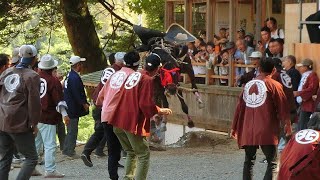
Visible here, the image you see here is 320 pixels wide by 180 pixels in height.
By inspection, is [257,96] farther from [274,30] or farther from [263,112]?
[274,30]

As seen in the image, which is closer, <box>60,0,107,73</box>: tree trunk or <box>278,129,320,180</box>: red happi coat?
<box>278,129,320,180</box>: red happi coat

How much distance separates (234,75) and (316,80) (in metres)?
4.27

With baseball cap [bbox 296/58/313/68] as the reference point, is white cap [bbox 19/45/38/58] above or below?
above

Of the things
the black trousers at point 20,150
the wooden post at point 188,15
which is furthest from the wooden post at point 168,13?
the black trousers at point 20,150

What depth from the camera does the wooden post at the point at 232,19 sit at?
59.9 feet

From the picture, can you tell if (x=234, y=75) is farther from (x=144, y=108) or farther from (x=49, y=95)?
(x=144, y=108)

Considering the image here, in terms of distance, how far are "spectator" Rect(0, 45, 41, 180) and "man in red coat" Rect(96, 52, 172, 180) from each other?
3.00 ft

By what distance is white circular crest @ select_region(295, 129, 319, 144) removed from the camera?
Answer: 19.0 ft

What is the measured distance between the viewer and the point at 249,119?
29.9ft

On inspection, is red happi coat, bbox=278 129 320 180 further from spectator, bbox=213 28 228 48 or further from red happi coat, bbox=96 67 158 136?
spectator, bbox=213 28 228 48

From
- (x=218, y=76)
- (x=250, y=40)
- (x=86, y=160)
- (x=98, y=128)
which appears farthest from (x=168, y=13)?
(x=86, y=160)

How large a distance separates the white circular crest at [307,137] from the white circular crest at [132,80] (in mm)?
3388

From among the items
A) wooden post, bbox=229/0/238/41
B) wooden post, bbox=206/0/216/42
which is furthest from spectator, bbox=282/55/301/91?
wooden post, bbox=206/0/216/42

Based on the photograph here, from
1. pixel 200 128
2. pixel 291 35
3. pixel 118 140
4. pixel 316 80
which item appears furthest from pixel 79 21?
pixel 118 140
